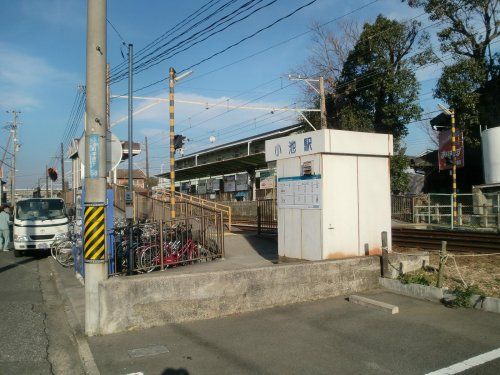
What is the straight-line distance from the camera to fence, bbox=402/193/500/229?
21406mm

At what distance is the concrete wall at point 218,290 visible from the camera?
6.66 metres

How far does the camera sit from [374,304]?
308 inches

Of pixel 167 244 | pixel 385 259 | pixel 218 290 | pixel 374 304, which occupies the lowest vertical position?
pixel 374 304

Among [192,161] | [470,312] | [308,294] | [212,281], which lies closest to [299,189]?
[308,294]

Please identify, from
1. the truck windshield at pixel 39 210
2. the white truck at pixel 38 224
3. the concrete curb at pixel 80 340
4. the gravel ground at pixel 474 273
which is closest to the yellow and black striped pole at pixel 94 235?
the concrete curb at pixel 80 340

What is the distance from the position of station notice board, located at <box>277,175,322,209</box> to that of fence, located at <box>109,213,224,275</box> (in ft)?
5.64

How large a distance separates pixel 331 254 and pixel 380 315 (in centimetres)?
209

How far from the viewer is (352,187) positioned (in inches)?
381

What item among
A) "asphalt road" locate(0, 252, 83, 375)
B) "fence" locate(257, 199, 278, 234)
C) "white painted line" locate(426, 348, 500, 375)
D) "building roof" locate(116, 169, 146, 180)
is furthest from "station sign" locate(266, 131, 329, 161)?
"building roof" locate(116, 169, 146, 180)

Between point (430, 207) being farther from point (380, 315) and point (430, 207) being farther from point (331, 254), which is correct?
point (380, 315)

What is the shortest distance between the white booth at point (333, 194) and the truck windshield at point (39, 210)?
33.8 feet

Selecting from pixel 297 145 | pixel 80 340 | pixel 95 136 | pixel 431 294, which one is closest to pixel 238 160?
pixel 297 145

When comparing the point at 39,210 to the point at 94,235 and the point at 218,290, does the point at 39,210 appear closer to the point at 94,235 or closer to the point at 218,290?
the point at 94,235

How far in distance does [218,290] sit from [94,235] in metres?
2.08
